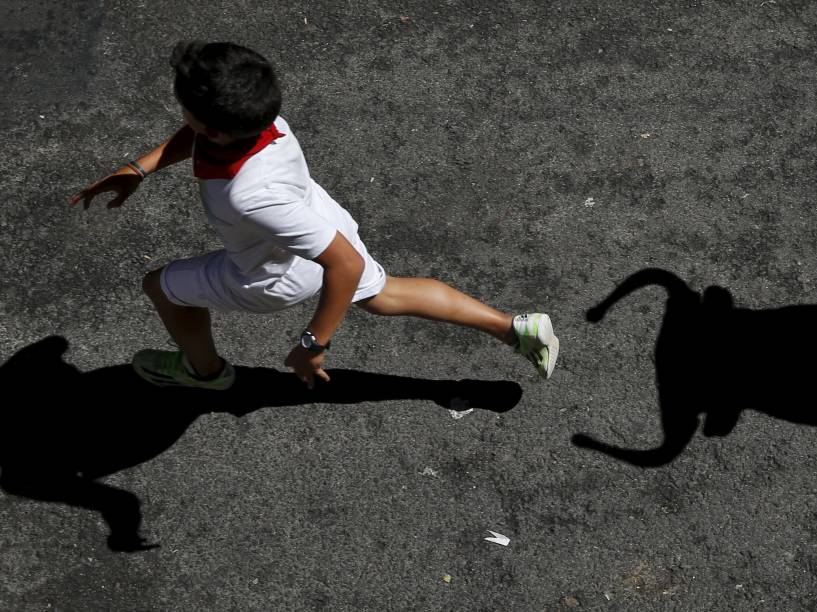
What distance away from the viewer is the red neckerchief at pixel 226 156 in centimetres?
302

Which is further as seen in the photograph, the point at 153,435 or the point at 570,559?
the point at 153,435

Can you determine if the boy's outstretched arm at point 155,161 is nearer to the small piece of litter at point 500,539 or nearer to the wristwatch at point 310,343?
Result: the wristwatch at point 310,343

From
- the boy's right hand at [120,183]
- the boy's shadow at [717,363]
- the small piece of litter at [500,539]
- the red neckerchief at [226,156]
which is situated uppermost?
the red neckerchief at [226,156]

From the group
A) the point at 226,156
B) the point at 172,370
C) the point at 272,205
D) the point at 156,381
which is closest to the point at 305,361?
the point at 272,205

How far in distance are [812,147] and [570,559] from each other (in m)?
2.63

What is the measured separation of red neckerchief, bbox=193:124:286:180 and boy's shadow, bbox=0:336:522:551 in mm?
1479

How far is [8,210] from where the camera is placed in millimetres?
4836

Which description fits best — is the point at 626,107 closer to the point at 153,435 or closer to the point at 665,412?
the point at 665,412

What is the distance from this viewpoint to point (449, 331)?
14.8ft

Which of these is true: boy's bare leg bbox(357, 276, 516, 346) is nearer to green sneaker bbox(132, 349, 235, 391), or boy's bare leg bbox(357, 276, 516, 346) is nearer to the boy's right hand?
green sneaker bbox(132, 349, 235, 391)

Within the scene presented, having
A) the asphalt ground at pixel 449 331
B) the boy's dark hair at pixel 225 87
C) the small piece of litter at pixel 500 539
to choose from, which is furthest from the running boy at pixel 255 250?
the small piece of litter at pixel 500 539

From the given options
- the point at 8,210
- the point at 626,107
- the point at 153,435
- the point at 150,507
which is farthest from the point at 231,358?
the point at 626,107

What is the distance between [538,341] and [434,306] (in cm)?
45

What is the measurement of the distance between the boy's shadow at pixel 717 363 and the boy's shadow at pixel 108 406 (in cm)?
66
